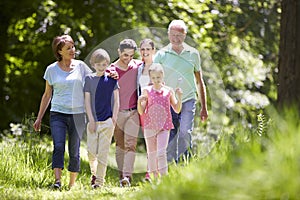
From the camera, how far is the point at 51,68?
A: 6.34m

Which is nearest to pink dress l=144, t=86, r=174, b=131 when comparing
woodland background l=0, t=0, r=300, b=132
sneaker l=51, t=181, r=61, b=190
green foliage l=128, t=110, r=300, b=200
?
sneaker l=51, t=181, r=61, b=190

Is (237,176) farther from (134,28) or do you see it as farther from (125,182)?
(134,28)

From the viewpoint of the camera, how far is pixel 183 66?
22.3 feet

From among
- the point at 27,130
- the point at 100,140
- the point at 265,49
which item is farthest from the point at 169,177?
the point at 265,49

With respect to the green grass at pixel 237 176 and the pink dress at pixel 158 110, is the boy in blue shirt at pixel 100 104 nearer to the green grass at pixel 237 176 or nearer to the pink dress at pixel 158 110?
the pink dress at pixel 158 110

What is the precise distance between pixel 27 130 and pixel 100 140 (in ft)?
5.11

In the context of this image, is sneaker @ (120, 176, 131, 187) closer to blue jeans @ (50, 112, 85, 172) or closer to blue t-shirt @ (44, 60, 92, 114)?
blue jeans @ (50, 112, 85, 172)

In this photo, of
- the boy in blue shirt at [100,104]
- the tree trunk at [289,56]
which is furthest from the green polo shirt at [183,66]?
the tree trunk at [289,56]

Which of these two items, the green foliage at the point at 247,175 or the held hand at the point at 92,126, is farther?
the held hand at the point at 92,126

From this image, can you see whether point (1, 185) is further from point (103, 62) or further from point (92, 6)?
point (92, 6)

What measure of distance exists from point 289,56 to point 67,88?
2.71 meters

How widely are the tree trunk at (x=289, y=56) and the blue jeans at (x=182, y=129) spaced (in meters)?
1.18

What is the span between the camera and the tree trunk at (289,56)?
24.5 ft

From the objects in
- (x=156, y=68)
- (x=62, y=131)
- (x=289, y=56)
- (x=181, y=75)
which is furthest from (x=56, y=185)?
(x=289, y=56)
